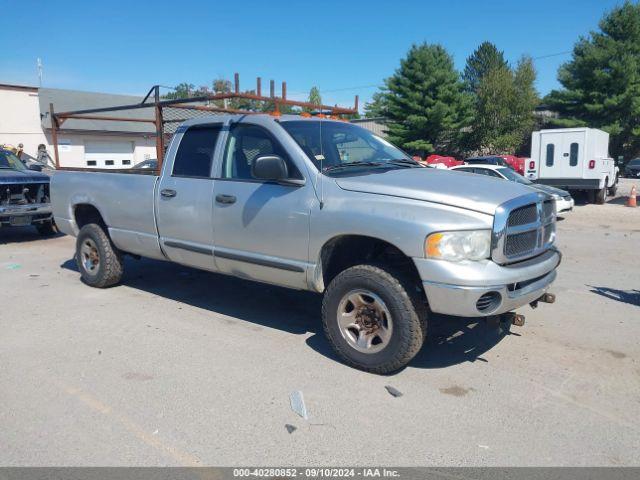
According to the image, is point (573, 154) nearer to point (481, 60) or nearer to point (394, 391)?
point (394, 391)

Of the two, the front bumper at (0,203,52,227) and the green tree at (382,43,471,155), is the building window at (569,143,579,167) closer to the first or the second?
the front bumper at (0,203,52,227)

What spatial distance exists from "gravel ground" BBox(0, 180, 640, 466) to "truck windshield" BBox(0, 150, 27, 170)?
5.93m

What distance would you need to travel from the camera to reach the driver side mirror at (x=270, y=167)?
445 cm

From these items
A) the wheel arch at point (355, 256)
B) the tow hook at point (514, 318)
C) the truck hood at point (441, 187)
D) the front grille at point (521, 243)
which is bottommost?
the tow hook at point (514, 318)

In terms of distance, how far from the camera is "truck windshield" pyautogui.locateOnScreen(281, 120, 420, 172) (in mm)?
4691

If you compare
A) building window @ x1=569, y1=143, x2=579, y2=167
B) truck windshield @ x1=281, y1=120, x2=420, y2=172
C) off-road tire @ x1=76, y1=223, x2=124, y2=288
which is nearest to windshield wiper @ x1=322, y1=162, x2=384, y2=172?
truck windshield @ x1=281, y1=120, x2=420, y2=172

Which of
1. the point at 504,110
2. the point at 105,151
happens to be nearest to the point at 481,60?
the point at 504,110

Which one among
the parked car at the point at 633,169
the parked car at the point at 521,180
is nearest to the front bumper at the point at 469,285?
the parked car at the point at 521,180

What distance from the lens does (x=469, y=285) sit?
3711mm

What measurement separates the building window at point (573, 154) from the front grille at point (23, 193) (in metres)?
15.5

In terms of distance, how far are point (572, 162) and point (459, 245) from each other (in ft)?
53.1

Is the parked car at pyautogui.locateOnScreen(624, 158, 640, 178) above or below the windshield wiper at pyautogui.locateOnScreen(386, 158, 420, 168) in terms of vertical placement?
below

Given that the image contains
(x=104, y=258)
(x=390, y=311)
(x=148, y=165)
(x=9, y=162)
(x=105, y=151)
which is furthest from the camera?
(x=105, y=151)

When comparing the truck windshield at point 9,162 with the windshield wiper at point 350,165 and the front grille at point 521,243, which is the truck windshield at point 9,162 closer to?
the windshield wiper at point 350,165
